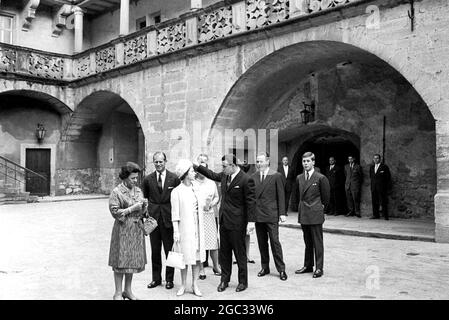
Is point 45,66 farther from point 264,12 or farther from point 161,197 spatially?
point 161,197

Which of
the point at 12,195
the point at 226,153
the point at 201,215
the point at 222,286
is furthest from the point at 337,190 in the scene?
the point at 12,195

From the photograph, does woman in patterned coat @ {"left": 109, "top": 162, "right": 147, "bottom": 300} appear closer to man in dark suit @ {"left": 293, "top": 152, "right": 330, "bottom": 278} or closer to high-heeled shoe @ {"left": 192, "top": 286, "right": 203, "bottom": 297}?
high-heeled shoe @ {"left": 192, "top": 286, "right": 203, "bottom": 297}

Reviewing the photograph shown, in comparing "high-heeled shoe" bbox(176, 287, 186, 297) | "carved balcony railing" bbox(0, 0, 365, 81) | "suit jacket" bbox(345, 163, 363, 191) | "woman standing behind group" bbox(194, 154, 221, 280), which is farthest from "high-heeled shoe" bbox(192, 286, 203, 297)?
"suit jacket" bbox(345, 163, 363, 191)

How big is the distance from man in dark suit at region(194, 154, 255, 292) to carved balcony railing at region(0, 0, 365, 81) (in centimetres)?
543

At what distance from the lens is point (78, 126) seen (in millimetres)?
18891

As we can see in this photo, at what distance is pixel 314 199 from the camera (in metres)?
6.14

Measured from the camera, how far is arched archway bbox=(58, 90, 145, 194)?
18.9 m

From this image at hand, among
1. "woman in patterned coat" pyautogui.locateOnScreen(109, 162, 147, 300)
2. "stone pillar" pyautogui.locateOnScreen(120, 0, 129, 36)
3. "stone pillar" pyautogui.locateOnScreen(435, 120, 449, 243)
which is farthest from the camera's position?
"stone pillar" pyautogui.locateOnScreen(120, 0, 129, 36)

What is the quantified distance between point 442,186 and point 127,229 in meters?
5.88

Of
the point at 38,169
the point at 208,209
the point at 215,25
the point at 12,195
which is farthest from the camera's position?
the point at 38,169

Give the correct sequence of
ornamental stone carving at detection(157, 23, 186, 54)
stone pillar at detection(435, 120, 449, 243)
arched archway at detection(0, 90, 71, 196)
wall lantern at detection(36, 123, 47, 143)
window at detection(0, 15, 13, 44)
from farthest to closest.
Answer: window at detection(0, 15, 13, 44)
wall lantern at detection(36, 123, 47, 143)
arched archway at detection(0, 90, 71, 196)
ornamental stone carving at detection(157, 23, 186, 54)
stone pillar at detection(435, 120, 449, 243)

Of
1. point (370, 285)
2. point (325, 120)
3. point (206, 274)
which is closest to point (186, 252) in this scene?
point (206, 274)

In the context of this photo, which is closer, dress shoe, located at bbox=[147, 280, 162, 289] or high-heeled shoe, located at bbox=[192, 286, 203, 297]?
high-heeled shoe, located at bbox=[192, 286, 203, 297]
